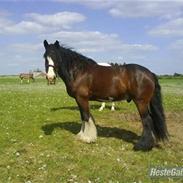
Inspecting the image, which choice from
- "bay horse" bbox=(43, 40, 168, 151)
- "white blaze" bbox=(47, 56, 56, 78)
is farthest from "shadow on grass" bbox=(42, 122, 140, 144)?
"white blaze" bbox=(47, 56, 56, 78)

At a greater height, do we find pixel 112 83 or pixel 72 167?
pixel 112 83

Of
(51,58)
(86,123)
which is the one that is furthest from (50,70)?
(86,123)

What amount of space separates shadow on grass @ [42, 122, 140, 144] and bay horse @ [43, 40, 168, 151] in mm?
1201

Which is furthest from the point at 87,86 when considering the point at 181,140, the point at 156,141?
the point at 181,140

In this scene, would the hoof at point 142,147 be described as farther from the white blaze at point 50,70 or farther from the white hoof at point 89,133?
the white blaze at point 50,70

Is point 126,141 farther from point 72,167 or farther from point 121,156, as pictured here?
point 72,167

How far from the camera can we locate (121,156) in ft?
37.4

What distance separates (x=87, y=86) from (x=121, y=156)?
2.66 m

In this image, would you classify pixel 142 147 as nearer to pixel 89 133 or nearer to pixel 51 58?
pixel 89 133

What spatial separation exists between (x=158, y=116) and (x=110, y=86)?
1784mm

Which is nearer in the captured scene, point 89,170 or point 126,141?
point 89,170

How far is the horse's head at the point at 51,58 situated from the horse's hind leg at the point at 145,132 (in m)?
2.85

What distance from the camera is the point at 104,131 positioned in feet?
48.8

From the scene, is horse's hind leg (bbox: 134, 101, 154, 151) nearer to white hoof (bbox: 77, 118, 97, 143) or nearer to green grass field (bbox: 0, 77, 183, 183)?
green grass field (bbox: 0, 77, 183, 183)
